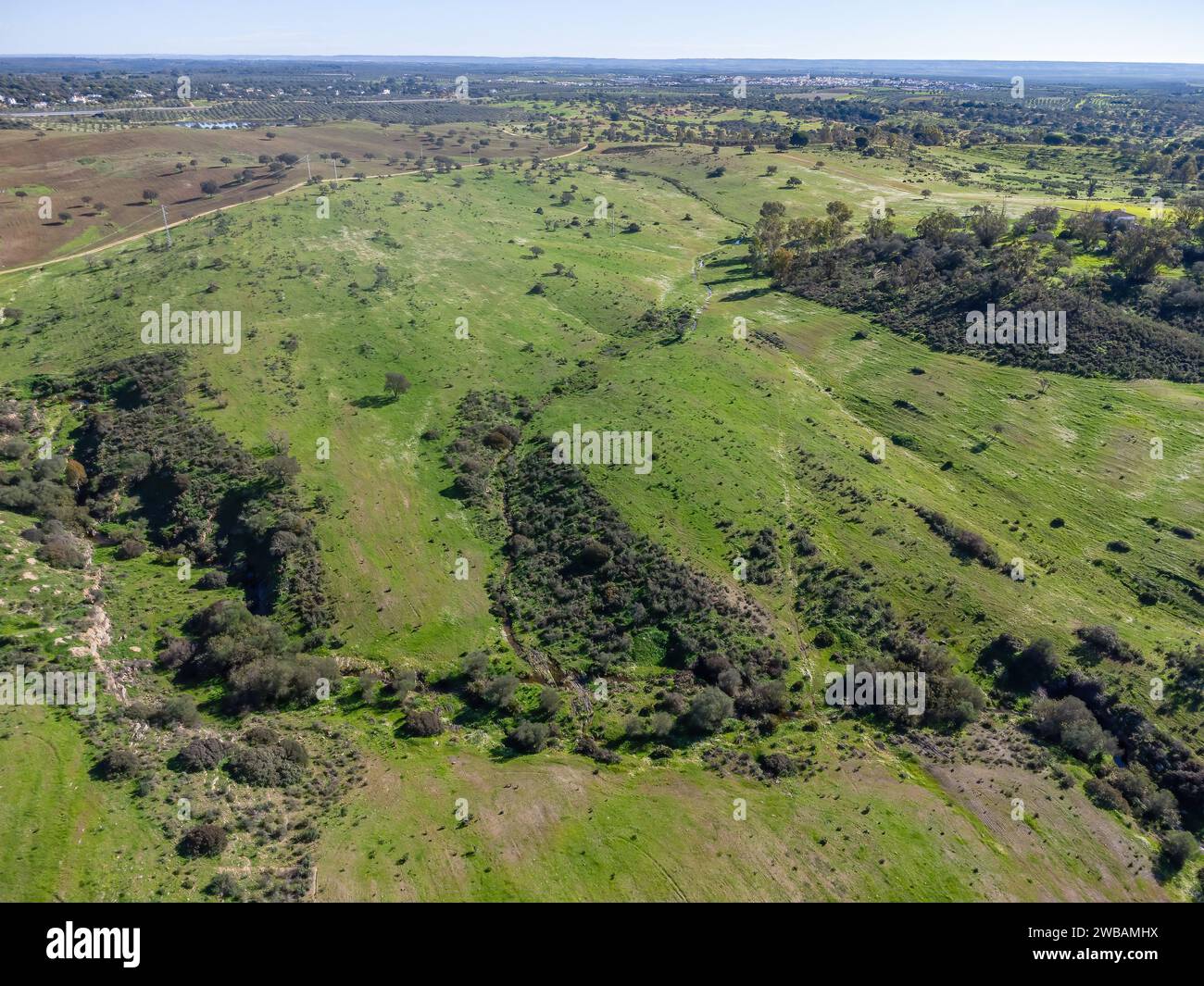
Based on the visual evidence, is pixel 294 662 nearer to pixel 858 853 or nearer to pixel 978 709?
pixel 858 853

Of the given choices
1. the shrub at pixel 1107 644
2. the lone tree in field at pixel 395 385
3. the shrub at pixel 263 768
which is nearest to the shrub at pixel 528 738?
the shrub at pixel 263 768

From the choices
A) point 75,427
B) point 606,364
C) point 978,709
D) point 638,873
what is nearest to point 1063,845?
point 978,709

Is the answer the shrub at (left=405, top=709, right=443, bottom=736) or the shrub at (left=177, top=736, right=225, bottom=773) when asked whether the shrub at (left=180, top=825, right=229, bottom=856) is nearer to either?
the shrub at (left=177, top=736, right=225, bottom=773)

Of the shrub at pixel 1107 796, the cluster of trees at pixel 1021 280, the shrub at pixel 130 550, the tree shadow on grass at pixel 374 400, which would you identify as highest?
the cluster of trees at pixel 1021 280

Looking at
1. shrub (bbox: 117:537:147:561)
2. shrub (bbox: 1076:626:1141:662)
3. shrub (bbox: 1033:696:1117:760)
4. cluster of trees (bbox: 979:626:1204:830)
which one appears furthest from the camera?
shrub (bbox: 117:537:147:561)

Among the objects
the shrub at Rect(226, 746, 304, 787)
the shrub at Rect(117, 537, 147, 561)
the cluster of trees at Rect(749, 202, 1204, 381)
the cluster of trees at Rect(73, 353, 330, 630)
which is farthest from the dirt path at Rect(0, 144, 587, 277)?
the shrub at Rect(226, 746, 304, 787)

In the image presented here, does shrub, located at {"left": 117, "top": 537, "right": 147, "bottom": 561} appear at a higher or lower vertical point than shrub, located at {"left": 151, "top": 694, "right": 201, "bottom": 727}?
higher

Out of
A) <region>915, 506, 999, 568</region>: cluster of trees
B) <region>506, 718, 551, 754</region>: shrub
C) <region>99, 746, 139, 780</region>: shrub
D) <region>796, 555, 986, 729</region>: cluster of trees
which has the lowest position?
<region>506, 718, 551, 754</region>: shrub

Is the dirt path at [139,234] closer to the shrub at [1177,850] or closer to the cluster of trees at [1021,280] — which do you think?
the cluster of trees at [1021,280]
